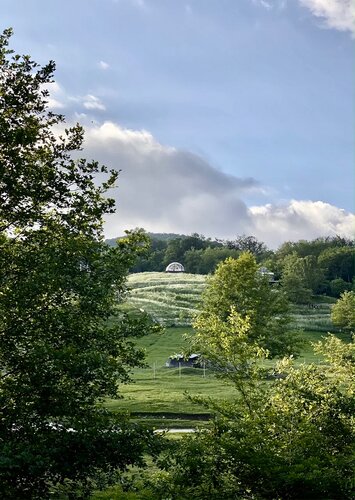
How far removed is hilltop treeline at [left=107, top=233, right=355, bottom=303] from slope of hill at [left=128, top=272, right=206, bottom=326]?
7.53 metres

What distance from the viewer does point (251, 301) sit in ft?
140

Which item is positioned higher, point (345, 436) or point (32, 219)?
point (32, 219)

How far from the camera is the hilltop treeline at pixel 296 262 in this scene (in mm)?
112275

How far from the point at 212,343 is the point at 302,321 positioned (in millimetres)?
75459

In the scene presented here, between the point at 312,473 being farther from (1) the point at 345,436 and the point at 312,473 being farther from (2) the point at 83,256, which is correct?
(2) the point at 83,256

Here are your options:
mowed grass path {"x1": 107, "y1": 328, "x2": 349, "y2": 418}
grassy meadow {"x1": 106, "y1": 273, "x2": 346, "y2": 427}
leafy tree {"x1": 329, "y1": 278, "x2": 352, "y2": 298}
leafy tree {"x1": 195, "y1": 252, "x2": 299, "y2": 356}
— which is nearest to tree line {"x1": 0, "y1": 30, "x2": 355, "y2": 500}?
grassy meadow {"x1": 106, "y1": 273, "x2": 346, "y2": 427}

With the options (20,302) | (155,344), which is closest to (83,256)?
(20,302)

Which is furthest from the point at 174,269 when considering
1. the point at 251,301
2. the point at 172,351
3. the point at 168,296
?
the point at 251,301

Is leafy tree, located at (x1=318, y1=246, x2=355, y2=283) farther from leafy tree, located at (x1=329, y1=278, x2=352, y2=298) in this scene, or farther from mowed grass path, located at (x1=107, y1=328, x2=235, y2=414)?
mowed grass path, located at (x1=107, y1=328, x2=235, y2=414)

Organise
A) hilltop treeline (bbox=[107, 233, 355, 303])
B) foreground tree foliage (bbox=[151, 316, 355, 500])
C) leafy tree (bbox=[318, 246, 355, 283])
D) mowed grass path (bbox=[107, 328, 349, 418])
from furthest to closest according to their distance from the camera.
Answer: leafy tree (bbox=[318, 246, 355, 283]), hilltop treeline (bbox=[107, 233, 355, 303]), mowed grass path (bbox=[107, 328, 349, 418]), foreground tree foliage (bbox=[151, 316, 355, 500])

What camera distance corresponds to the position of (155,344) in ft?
228

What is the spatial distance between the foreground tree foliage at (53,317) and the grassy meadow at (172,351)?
59.1 inches

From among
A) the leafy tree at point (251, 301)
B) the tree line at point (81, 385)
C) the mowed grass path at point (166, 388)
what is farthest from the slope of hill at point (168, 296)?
the tree line at point (81, 385)

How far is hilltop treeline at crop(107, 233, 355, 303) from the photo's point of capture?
11228 cm
